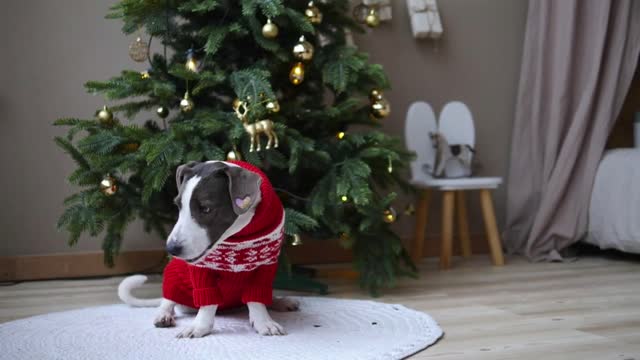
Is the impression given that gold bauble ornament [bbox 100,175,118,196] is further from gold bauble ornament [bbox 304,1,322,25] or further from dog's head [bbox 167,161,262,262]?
gold bauble ornament [bbox 304,1,322,25]

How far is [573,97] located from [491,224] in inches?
30.8

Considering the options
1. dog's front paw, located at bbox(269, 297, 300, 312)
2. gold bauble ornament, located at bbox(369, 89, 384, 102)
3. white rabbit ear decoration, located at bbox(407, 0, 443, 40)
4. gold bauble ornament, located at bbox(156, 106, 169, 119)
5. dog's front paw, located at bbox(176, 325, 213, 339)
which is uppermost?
white rabbit ear decoration, located at bbox(407, 0, 443, 40)

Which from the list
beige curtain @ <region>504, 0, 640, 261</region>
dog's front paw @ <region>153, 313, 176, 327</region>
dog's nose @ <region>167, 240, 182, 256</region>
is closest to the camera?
dog's nose @ <region>167, 240, 182, 256</region>

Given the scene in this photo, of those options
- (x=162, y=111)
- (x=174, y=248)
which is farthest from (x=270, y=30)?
(x=174, y=248)

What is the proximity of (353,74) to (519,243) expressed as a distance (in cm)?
145

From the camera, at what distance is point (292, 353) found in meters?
1.50

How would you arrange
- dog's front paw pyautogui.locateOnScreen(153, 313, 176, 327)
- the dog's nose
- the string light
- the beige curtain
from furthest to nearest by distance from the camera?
the beige curtain → the string light → dog's front paw pyautogui.locateOnScreen(153, 313, 176, 327) → the dog's nose

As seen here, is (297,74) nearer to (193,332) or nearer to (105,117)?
(105,117)

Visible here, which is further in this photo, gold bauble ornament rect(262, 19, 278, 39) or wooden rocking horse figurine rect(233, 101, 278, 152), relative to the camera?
gold bauble ornament rect(262, 19, 278, 39)

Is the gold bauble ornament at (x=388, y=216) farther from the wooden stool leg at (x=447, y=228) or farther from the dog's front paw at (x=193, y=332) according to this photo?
the dog's front paw at (x=193, y=332)

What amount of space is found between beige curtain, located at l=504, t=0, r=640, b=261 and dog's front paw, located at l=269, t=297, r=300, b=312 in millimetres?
1498

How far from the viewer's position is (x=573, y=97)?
125 inches

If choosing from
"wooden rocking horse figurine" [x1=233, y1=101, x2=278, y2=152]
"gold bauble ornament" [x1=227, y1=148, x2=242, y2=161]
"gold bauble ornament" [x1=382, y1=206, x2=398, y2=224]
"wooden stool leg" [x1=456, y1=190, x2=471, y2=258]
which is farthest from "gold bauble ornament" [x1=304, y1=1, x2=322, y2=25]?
"wooden stool leg" [x1=456, y1=190, x2=471, y2=258]

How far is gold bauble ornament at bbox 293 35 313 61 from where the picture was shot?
2.27 m
